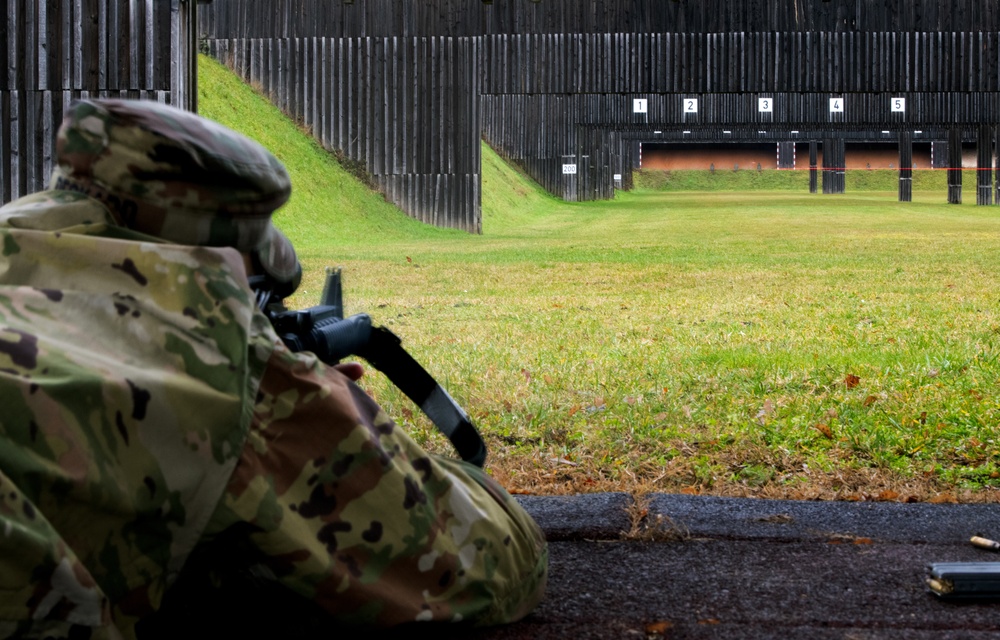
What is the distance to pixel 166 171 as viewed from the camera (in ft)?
6.85

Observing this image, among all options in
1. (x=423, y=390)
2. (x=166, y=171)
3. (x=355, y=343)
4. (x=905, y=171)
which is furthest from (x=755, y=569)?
(x=905, y=171)

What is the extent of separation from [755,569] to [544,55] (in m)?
22.1

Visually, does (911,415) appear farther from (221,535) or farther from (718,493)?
(221,535)

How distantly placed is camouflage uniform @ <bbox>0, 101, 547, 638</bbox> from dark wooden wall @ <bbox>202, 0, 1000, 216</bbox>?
19.5 m

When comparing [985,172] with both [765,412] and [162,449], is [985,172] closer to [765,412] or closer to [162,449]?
[765,412]

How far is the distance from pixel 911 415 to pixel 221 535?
356 centimetres

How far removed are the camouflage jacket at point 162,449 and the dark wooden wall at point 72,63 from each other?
1085cm

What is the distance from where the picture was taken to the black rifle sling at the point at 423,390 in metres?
2.70

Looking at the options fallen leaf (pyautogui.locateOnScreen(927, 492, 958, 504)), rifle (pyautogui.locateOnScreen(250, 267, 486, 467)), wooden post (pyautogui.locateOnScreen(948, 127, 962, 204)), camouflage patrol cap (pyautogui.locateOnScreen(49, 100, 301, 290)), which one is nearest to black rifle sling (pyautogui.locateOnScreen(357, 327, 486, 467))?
rifle (pyautogui.locateOnScreen(250, 267, 486, 467))

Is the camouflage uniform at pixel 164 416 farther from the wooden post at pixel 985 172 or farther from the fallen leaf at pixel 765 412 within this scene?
the wooden post at pixel 985 172

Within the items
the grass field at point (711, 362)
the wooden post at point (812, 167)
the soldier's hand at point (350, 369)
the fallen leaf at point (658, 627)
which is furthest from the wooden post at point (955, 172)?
the soldier's hand at point (350, 369)

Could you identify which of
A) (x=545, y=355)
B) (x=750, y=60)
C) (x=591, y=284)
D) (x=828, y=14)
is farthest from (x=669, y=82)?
(x=545, y=355)

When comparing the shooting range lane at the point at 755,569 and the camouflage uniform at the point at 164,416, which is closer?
the camouflage uniform at the point at 164,416

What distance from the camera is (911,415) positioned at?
16.3ft
